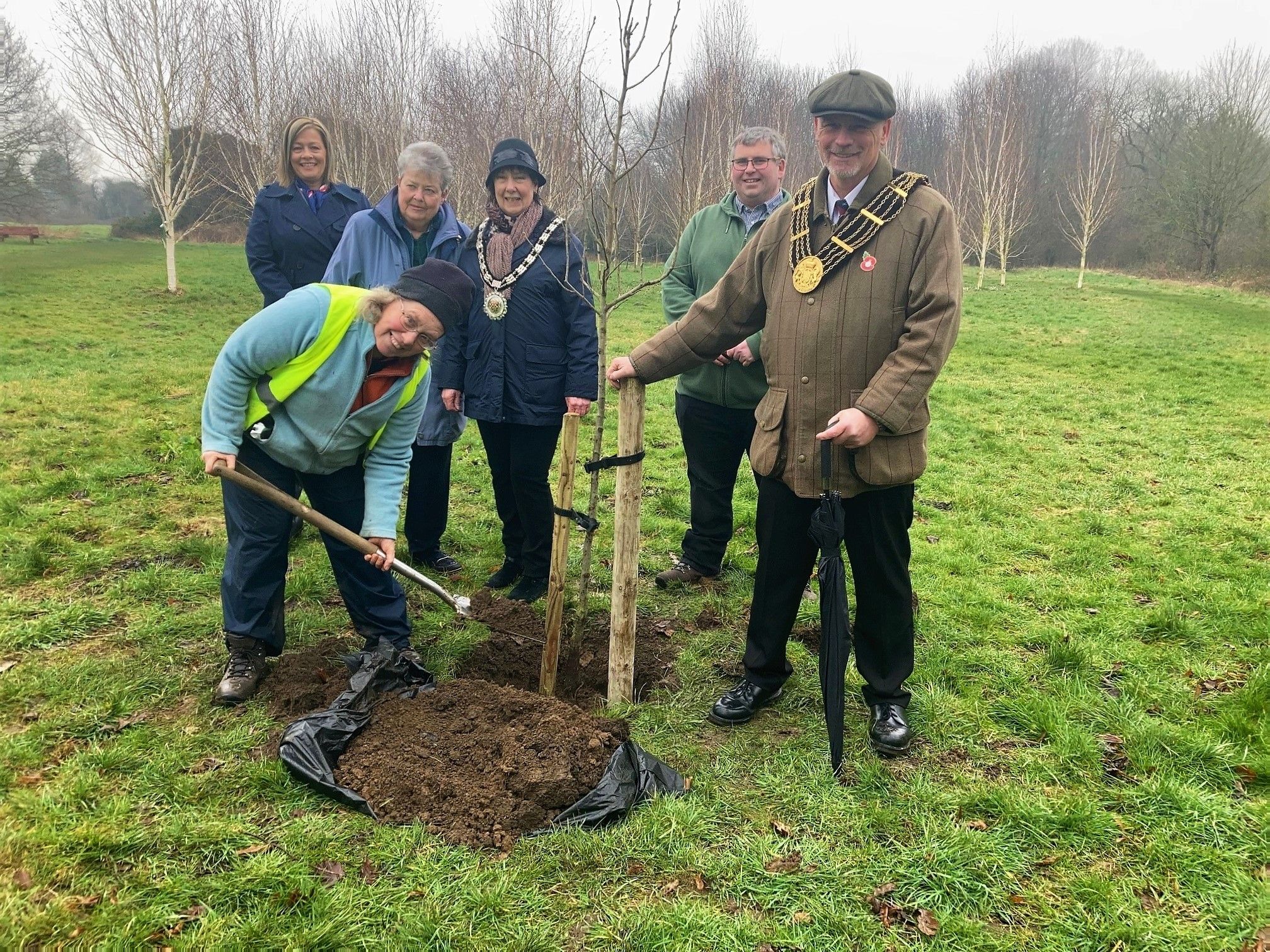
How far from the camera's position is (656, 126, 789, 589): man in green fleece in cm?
439

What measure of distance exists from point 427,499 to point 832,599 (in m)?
2.87

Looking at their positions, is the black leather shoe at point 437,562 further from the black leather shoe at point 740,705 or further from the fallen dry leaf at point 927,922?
the fallen dry leaf at point 927,922

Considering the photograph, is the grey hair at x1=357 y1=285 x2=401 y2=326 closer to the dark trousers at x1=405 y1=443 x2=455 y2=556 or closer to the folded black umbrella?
the dark trousers at x1=405 y1=443 x2=455 y2=556

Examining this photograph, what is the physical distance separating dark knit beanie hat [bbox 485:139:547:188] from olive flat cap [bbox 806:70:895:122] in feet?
5.84

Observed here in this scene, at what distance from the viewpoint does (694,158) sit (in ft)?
86.2

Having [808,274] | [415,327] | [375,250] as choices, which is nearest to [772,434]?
[808,274]

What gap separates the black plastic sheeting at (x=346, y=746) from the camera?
2.80 meters

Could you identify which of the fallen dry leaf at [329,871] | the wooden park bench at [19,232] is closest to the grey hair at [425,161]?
the fallen dry leaf at [329,871]

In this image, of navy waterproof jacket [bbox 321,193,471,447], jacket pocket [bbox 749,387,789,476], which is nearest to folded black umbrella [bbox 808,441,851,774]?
jacket pocket [bbox 749,387,789,476]

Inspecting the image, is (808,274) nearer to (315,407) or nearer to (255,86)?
(315,407)

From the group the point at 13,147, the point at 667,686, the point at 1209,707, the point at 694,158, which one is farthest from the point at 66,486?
the point at 13,147

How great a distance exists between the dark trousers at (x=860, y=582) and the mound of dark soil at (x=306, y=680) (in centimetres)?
188

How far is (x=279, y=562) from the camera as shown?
3.62 metres

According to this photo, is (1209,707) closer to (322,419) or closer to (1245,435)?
(322,419)
